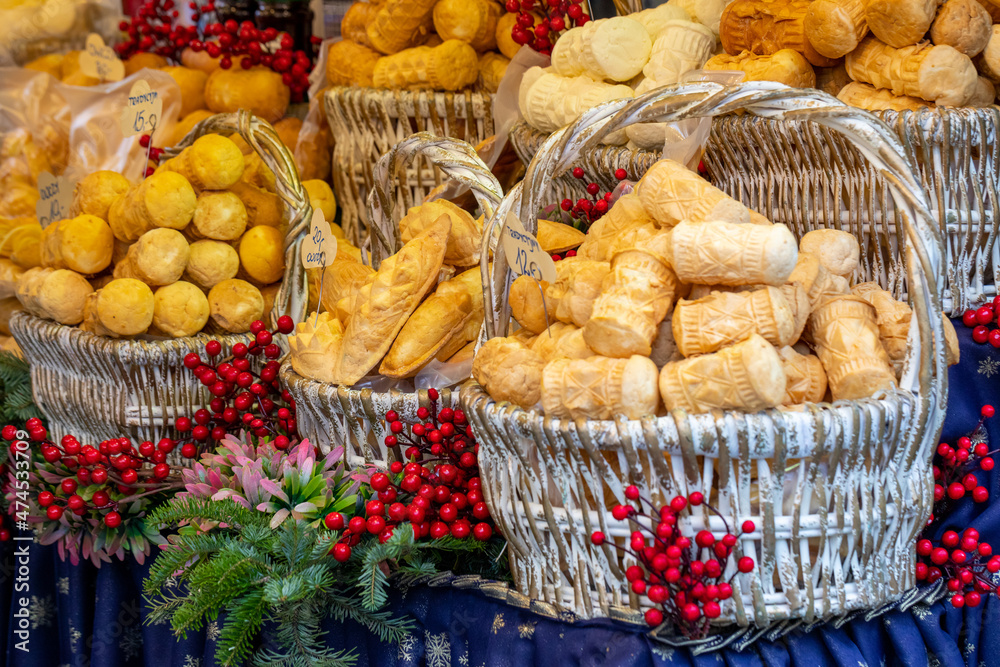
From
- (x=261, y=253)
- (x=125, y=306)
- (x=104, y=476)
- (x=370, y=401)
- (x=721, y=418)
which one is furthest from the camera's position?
(x=261, y=253)

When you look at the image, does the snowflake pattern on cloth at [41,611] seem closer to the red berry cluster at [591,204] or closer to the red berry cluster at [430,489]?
the red berry cluster at [430,489]

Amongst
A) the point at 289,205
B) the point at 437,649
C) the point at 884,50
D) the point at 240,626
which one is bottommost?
the point at 437,649

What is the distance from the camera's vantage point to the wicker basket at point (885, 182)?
1243 mm

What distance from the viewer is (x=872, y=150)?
1007 millimetres

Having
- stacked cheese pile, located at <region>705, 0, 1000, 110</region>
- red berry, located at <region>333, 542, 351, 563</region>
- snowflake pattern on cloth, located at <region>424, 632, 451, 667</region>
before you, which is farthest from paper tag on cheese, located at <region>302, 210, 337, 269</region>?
stacked cheese pile, located at <region>705, 0, 1000, 110</region>

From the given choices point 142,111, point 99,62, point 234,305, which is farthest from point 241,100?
point 234,305

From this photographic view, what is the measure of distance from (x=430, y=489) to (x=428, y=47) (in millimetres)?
1346

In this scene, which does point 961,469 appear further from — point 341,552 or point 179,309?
point 179,309

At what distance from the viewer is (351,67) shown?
2201mm

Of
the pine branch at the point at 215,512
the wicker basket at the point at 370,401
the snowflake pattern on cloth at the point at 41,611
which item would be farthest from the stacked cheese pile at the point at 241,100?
the pine branch at the point at 215,512

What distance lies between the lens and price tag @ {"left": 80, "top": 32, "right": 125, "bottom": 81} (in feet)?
8.02

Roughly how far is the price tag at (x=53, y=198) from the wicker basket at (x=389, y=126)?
660 mm

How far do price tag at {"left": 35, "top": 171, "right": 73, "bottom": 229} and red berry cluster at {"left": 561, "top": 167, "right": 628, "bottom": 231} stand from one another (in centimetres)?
120

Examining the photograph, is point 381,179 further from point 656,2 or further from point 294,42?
point 294,42
